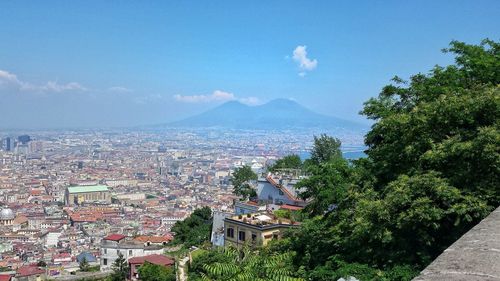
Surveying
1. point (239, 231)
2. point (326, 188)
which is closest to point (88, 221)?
point (239, 231)

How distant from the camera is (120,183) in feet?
377

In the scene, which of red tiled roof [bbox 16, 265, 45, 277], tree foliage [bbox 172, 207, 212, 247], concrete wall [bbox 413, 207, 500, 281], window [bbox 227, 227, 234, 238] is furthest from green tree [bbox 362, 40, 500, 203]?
Result: red tiled roof [bbox 16, 265, 45, 277]

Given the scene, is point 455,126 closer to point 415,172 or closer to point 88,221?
point 415,172

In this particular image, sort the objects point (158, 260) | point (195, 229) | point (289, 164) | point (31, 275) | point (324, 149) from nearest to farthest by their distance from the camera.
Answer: point (158, 260) → point (324, 149) → point (195, 229) → point (289, 164) → point (31, 275)

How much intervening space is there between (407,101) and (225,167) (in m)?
121

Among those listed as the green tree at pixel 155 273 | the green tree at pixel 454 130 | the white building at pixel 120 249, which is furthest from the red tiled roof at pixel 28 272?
the green tree at pixel 454 130

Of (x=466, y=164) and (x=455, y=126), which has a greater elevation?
(x=455, y=126)

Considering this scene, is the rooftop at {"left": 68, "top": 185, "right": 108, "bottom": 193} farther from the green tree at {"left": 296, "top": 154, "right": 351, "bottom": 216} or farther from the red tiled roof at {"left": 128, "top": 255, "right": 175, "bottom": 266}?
the green tree at {"left": 296, "top": 154, "right": 351, "bottom": 216}

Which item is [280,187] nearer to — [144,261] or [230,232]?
[230,232]

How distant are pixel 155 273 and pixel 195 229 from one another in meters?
7.95

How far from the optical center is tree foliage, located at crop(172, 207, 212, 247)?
2502cm

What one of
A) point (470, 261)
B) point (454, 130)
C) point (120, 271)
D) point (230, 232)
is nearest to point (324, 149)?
point (230, 232)

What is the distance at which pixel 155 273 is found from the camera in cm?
1922

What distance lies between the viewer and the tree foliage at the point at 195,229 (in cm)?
2502
